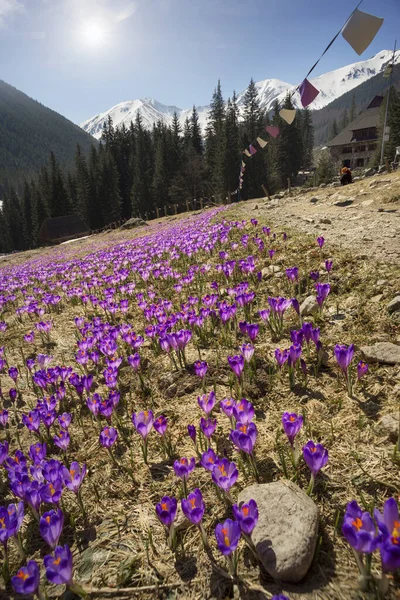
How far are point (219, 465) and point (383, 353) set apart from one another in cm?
164

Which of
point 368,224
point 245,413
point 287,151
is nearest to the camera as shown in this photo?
point 245,413

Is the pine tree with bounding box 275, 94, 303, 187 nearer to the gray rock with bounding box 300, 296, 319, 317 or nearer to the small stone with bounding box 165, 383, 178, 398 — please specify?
the gray rock with bounding box 300, 296, 319, 317

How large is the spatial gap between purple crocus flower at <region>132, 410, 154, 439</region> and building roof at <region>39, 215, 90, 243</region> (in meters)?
58.4

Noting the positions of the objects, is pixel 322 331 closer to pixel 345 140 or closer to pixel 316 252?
pixel 316 252

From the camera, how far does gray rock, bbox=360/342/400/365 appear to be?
2.48 meters

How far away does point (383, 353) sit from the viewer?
100 inches

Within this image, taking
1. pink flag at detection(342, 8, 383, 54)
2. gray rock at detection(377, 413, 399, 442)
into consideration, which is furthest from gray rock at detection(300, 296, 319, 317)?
pink flag at detection(342, 8, 383, 54)

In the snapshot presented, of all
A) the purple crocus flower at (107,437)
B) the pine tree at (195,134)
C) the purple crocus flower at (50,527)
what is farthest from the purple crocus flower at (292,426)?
the pine tree at (195,134)

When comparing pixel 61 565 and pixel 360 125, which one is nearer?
pixel 61 565

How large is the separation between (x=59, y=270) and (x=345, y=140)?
6778 centimetres

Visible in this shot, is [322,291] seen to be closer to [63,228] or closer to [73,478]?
[73,478]

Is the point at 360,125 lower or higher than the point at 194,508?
higher

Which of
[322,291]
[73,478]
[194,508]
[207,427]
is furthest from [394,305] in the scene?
[73,478]

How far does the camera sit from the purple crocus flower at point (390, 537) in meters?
1.08
